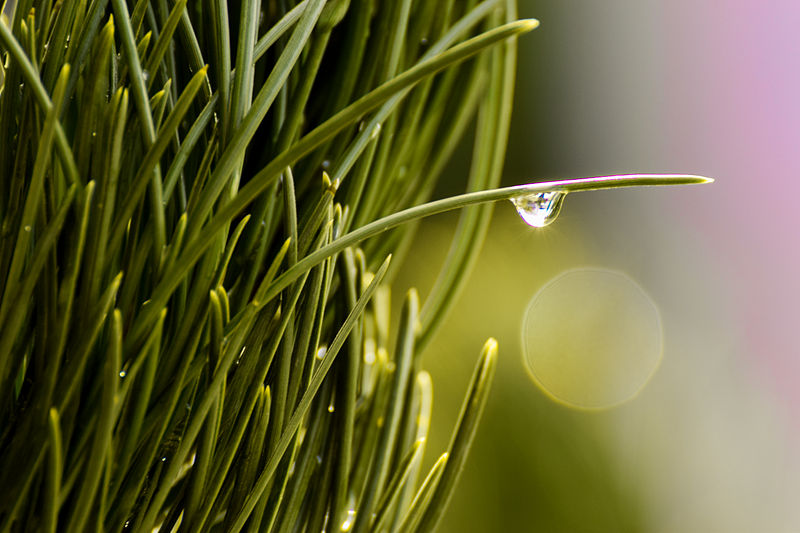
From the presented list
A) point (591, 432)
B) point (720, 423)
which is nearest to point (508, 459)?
point (591, 432)

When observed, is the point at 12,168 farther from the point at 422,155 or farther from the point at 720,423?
the point at 720,423

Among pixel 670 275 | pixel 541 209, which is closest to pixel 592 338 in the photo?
pixel 670 275

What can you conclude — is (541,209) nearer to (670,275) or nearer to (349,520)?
(349,520)

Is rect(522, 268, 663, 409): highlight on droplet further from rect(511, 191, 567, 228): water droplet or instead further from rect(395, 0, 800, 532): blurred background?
rect(511, 191, 567, 228): water droplet

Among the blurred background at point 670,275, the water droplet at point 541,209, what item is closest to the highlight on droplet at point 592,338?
the blurred background at point 670,275

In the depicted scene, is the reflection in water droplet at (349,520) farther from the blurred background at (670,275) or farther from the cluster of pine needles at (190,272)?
the blurred background at (670,275)
